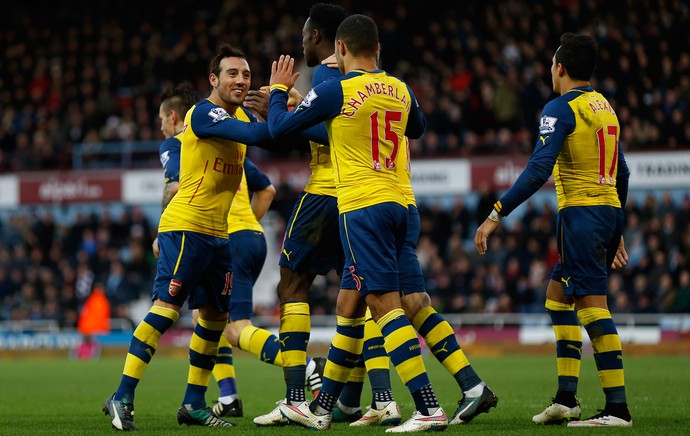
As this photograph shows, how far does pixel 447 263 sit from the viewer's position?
2262 cm

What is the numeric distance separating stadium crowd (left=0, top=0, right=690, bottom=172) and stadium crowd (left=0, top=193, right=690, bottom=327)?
153cm

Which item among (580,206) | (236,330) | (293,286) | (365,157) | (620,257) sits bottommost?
(236,330)

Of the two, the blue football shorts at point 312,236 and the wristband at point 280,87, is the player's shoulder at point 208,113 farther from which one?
the blue football shorts at point 312,236

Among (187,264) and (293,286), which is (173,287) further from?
(293,286)

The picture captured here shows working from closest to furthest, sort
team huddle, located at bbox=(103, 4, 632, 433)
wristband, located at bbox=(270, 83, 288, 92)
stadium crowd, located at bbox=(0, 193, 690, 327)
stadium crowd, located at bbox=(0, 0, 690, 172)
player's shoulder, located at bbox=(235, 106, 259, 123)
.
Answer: team huddle, located at bbox=(103, 4, 632, 433)
wristband, located at bbox=(270, 83, 288, 92)
player's shoulder, located at bbox=(235, 106, 259, 123)
stadium crowd, located at bbox=(0, 193, 690, 327)
stadium crowd, located at bbox=(0, 0, 690, 172)

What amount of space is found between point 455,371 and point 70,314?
18.5m

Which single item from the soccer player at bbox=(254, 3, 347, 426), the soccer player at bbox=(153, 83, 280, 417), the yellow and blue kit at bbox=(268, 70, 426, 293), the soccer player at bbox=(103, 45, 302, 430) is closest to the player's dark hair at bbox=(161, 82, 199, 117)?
the soccer player at bbox=(153, 83, 280, 417)

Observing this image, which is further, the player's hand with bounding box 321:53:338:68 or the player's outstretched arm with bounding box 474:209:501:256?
the player's hand with bounding box 321:53:338:68

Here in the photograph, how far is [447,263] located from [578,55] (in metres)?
15.2

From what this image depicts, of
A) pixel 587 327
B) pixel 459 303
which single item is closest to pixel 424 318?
pixel 587 327

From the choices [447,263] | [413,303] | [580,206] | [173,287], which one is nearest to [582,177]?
[580,206]

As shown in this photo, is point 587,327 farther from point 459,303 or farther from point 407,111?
point 459,303

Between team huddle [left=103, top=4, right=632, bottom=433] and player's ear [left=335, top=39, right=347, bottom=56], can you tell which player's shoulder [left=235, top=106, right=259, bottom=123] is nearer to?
team huddle [left=103, top=4, right=632, bottom=433]

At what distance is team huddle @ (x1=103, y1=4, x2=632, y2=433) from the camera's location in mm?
6738
